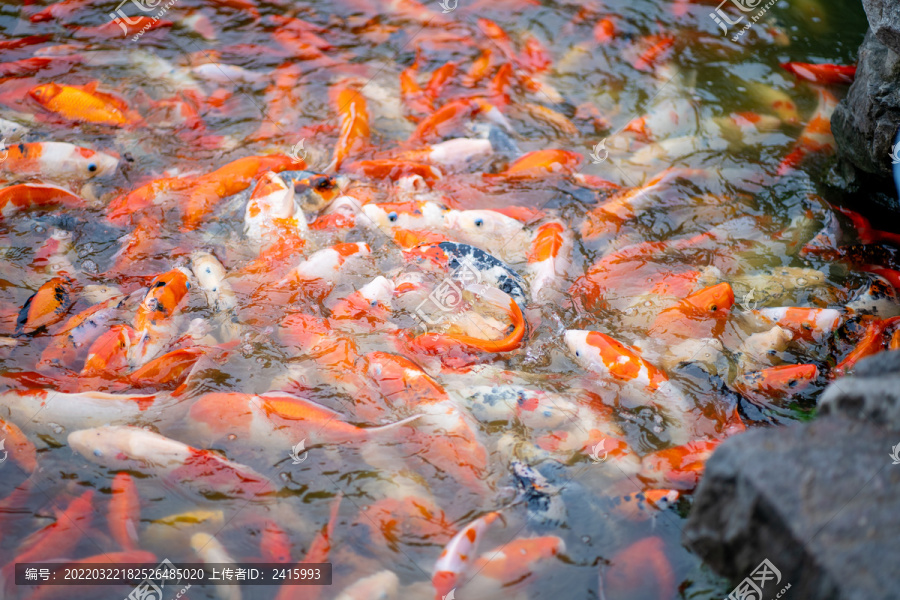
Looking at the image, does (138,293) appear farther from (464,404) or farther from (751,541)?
(751,541)

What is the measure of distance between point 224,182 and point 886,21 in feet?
15.3

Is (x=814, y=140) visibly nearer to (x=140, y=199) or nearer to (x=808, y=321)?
(x=808, y=321)

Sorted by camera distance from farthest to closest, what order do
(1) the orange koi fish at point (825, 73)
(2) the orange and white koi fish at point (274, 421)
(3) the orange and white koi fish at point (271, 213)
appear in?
(1) the orange koi fish at point (825, 73) → (3) the orange and white koi fish at point (271, 213) → (2) the orange and white koi fish at point (274, 421)

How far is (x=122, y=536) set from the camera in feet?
9.52

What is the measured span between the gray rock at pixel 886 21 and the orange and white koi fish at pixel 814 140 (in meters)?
1.47

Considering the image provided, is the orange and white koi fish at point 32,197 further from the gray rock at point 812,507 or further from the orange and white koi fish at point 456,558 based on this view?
the gray rock at point 812,507

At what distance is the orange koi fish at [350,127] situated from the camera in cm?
511

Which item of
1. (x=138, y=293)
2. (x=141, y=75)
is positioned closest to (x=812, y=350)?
(x=138, y=293)

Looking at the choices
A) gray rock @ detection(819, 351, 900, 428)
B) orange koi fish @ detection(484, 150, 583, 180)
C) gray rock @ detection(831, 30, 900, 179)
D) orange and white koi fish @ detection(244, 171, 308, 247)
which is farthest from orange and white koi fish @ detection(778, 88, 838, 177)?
orange and white koi fish @ detection(244, 171, 308, 247)

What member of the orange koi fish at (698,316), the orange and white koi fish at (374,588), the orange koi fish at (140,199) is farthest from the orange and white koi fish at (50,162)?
the orange koi fish at (698,316)

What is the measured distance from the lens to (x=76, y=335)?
12.0ft

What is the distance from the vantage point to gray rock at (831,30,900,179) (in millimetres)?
3867

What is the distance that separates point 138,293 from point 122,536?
1.67m

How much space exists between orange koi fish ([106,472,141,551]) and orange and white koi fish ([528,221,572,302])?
Result: 8.69 ft
